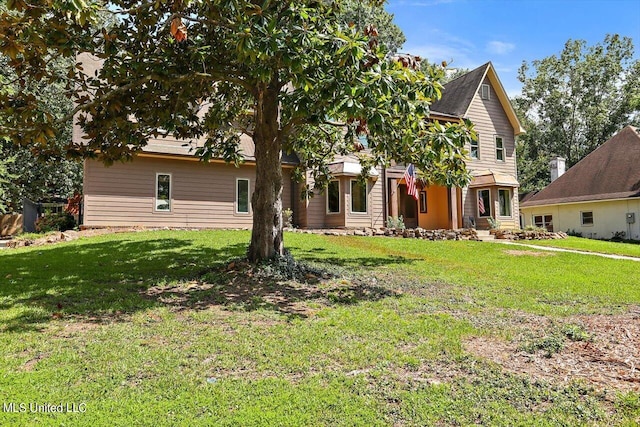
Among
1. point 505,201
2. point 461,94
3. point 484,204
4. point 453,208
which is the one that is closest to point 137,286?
point 453,208

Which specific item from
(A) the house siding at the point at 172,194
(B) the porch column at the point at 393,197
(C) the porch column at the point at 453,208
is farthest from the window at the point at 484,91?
(A) the house siding at the point at 172,194

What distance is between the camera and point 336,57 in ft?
20.3

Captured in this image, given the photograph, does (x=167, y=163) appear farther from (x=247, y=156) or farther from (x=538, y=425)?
(x=538, y=425)

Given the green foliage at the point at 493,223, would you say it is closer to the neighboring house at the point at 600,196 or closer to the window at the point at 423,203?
the window at the point at 423,203

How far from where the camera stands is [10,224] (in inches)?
911

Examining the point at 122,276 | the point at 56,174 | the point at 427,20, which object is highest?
the point at 427,20

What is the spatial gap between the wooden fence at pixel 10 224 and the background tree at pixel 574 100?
36.7 meters

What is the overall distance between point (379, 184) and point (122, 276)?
13.3 m

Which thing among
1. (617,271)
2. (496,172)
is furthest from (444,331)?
(496,172)

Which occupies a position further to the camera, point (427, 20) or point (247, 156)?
point (247, 156)

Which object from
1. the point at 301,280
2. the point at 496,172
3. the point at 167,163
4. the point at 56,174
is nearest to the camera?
the point at 301,280

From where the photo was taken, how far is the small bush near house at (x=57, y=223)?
669 inches

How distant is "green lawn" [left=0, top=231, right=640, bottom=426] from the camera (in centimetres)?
330

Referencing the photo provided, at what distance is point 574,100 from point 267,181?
3875 cm
